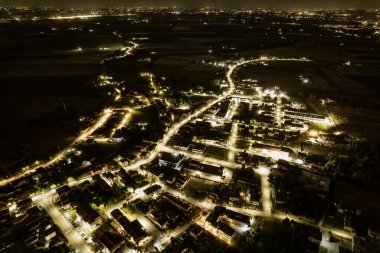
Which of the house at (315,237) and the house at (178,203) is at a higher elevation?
the house at (178,203)

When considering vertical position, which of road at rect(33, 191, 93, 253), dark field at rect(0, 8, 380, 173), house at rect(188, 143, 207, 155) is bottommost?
road at rect(33, 191, 93, 253)

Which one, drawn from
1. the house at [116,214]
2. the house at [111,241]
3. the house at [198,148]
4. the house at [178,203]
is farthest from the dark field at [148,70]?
the house at [178,203]

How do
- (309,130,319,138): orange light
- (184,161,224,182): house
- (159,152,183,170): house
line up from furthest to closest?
(309,130,319,138): orange light → (159,152,183,170): house → (184,161,224,182): house

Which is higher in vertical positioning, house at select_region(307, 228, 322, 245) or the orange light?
the orange light

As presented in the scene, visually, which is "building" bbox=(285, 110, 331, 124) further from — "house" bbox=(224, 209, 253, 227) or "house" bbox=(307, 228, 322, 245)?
"house" bbox=(224, 209, 253, 227)

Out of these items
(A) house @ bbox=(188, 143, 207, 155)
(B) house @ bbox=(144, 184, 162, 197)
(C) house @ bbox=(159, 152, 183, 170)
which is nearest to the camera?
(B) house @ bbox=(144, 184, 162, 197)

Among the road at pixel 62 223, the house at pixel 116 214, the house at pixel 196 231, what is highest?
the house at pixel 116 214

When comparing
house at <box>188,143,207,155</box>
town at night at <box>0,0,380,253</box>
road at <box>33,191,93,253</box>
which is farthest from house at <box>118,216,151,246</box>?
house at <box>188,143,207,155</box>

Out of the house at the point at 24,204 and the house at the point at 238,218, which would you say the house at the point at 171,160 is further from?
the house at the point at 24,204

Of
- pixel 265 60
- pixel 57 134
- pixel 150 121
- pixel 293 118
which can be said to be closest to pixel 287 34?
pixel 265 60

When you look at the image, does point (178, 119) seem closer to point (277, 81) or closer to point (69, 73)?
point (277, 81)
